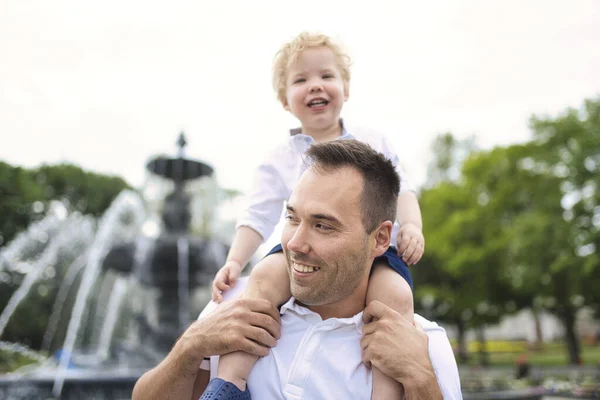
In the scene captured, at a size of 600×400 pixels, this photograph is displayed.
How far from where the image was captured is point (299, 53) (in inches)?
124

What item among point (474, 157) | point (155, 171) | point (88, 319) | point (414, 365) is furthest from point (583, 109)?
point (88, 319)

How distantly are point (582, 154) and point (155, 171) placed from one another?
663 inches

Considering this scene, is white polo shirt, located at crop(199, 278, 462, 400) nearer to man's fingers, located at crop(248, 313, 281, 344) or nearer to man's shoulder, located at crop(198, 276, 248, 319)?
man's fingers, located at crop(248, 313, 281, 344)

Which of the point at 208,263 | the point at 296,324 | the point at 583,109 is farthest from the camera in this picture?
the point at 583,109

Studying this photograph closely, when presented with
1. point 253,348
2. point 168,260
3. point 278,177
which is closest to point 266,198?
point 278,177

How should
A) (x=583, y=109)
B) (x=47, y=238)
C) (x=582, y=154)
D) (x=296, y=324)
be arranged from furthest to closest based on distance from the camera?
(x=47, y=238)
(x=583, y=109)
(x=582, y=154)
(x=296, y=324)

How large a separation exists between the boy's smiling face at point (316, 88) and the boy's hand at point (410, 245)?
0.81m

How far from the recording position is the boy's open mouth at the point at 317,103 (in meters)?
3.11

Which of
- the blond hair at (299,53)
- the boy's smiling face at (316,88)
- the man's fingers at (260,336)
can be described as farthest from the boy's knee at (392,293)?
the blond hair at (299,53)

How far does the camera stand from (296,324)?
2441mm

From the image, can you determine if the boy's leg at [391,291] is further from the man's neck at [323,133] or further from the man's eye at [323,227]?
the man's neck at [323,133]

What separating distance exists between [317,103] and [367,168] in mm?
858

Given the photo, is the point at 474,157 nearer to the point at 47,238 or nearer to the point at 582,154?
the point at 582,154

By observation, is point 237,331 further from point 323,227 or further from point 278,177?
point 278,177
